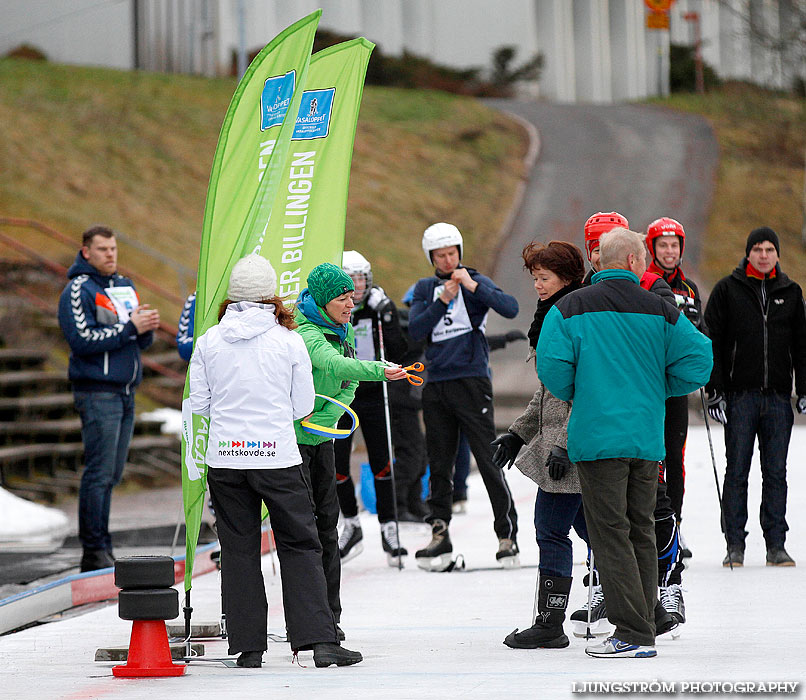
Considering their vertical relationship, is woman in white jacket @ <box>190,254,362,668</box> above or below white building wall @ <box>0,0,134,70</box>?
below

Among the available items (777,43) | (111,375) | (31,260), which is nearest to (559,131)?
(777,43)

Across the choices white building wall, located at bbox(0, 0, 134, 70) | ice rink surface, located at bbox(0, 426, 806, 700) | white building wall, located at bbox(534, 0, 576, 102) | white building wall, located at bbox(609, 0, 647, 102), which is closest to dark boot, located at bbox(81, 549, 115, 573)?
ice rink surface, located at bbox(0, 426, 806, 700)

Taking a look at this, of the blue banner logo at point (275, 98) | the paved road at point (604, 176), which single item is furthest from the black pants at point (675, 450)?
the paved road at point (604, 176)

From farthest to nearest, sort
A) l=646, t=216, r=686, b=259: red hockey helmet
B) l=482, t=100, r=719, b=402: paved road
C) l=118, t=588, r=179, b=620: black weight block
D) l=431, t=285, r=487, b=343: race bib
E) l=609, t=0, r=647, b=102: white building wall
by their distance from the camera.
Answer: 1. l=609, t=0, r=647, b=102: white building wall
2. l=482, t=100, r=719, b=402: paved road
3. l=431, t=285, r=487, b=343: race bib
4. l=646, t=216, r=686, b=259: red hockey helmet
5. l=118, t=588, r=179, b=620: black weight block

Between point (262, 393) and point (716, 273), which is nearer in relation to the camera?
point (262, 393)

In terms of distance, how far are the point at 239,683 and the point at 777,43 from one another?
29.5 m

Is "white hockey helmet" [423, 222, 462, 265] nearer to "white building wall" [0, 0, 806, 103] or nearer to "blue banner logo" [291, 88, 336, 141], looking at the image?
"blue banner logo" [291, 88, 336, 141]

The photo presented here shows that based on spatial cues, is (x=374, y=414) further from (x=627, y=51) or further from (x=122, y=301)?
(x=627, y=51)

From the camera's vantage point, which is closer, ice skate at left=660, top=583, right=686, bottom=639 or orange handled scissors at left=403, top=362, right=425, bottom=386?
orange handled scissors at left=403, top=362, right=425, bottom=386

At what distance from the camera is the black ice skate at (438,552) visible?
840 cm

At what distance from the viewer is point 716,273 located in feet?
103

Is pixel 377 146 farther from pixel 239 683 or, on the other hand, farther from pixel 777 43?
pixel 239 683

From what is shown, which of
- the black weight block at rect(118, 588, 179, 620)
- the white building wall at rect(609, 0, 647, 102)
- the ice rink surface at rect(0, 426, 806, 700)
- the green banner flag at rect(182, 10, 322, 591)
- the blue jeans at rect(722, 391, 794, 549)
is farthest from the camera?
the white building wall at rect(609, 0, 647, 102)

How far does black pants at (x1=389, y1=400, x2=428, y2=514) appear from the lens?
35.0ft
